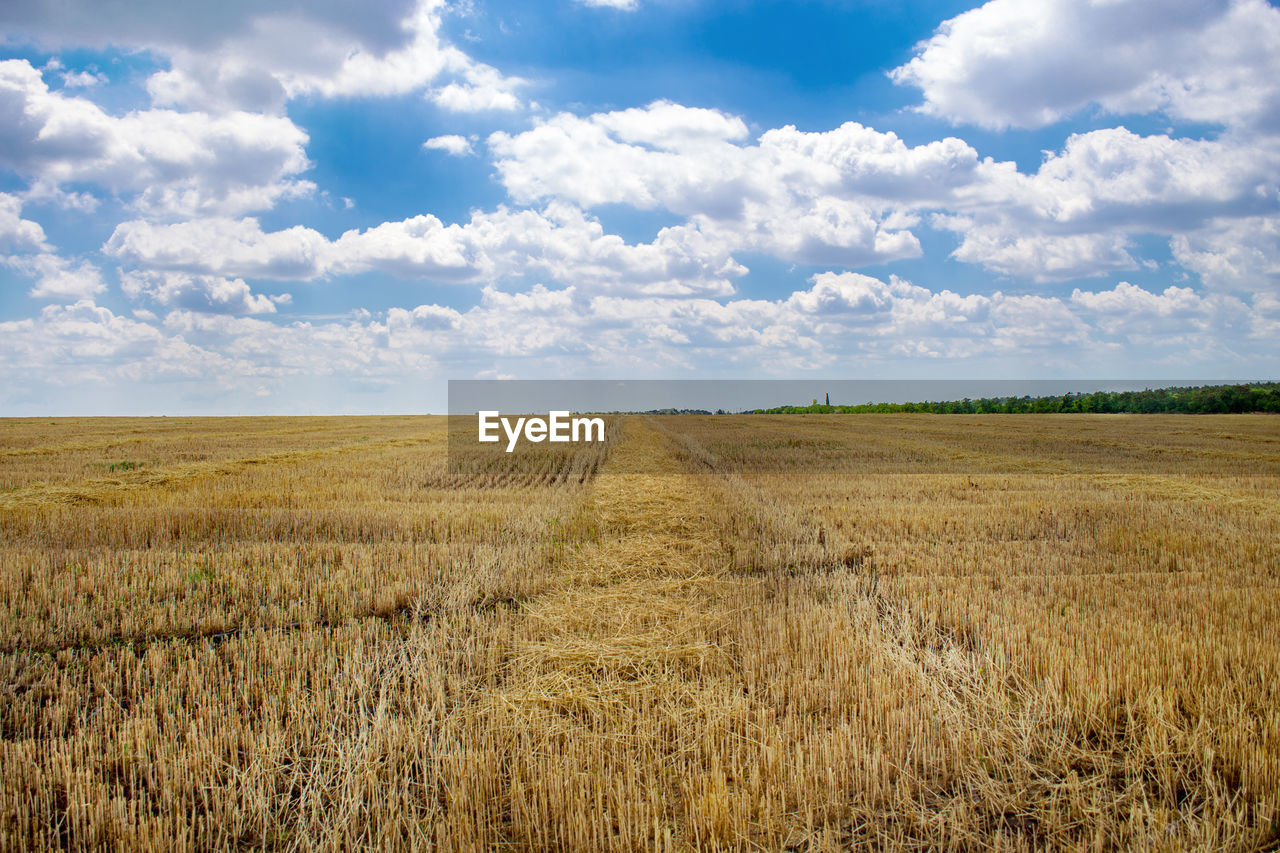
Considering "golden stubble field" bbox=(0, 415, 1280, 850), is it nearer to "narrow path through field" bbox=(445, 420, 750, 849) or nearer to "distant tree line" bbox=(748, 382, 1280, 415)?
"narrow path through field" bbox=(445, 420, 750, 849)

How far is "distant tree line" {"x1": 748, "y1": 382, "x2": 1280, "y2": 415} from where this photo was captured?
63.2 meters

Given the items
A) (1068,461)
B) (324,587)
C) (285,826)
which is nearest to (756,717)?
(285,826)

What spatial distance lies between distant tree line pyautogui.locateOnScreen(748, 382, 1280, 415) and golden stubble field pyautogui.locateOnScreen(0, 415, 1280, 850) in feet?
229

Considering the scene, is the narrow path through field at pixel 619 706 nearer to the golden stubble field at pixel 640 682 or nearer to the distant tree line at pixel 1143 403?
the golden stubble field at pixel 640 682

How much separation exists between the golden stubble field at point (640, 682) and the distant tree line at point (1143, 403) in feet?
229

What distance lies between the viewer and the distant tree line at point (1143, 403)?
63219 millimetres

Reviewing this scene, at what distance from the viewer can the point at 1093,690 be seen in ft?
15.6
